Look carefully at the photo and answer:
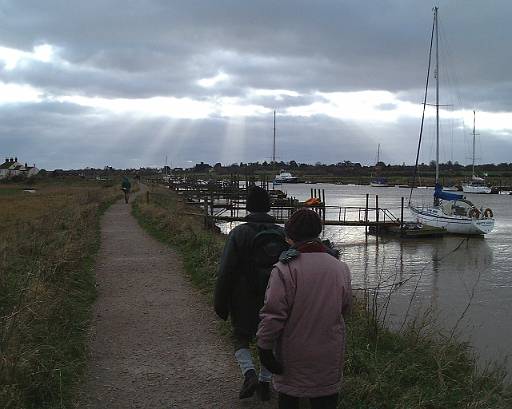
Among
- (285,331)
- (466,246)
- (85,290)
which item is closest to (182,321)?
(85,290)

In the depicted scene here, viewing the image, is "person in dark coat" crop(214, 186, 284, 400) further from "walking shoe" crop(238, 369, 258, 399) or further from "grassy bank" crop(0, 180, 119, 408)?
"grassy bank" crop(0, 180, 119, 408)

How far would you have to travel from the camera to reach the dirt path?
4.39 m

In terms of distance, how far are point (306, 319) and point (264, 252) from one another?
90 centimetres

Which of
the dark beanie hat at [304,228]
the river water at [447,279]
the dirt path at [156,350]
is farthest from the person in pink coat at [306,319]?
the river water at [447,279]

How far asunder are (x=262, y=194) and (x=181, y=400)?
6.04ft

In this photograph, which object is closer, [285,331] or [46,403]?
[285,331]

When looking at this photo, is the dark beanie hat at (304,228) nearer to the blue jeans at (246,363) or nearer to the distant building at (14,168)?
the blue jeans at (246,363)

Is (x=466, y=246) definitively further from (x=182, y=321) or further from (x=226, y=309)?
(x=226, y=309)

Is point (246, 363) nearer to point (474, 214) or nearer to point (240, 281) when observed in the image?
point (240, 281)

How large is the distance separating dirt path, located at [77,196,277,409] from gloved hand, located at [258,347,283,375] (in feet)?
3.97

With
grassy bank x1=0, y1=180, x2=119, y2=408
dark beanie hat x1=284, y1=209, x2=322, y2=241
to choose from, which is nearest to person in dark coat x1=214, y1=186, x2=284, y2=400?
dark beanie hat x1=284, y1=209, x2=322, y2=241

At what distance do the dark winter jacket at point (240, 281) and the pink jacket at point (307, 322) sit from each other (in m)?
0.94

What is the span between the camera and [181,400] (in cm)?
434

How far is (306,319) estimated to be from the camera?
3.12 m
